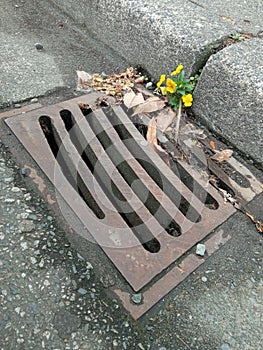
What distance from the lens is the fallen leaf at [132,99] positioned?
1.63 metres

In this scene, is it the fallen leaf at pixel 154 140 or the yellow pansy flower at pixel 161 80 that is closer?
the fallen leaf at pixel 154 140

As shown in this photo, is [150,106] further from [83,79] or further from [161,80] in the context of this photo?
[83,79]

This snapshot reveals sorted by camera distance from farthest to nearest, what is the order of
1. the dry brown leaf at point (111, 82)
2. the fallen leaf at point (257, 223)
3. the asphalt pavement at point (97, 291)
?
the dry brown leaf at point (111, 82), the fallen leaf at point (257, 223), the asphalt pavement at point (97, 291)

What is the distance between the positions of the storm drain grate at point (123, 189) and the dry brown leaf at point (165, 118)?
0.11 metres

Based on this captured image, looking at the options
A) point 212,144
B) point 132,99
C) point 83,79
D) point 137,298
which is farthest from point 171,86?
point 137,298

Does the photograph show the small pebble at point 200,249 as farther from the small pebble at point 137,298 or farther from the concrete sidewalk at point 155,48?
the concrete sidewalk at point 155,48

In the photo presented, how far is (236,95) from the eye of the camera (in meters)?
1.45

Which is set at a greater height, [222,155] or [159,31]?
[159,31]

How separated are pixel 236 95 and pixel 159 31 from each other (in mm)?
475

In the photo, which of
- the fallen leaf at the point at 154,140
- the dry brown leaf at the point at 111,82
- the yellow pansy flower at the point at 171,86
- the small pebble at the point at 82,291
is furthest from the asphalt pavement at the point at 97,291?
the dry brown leaf at the point at 111,82

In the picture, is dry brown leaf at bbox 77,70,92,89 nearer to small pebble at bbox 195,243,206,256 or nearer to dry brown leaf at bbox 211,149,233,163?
dry brown leaf at bbox 211,149,233,163

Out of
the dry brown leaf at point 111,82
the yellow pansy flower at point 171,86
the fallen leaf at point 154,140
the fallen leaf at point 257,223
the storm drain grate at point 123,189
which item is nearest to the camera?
the storm drain grate at point 123,189

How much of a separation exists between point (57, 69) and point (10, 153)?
589 millimetres

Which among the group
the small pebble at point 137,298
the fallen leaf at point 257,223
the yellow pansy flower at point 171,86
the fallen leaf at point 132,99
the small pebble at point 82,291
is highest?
the yellow pansy flower at point 171,86
